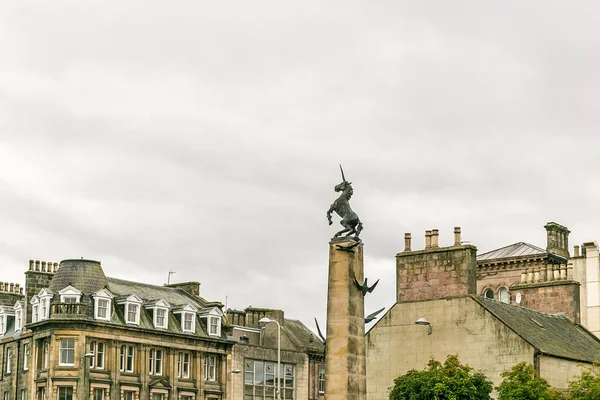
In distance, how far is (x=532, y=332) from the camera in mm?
67312

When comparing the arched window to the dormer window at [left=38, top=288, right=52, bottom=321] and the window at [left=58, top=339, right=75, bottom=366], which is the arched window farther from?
the dormer window at [left=38, top=288, right=52, bottom=321]

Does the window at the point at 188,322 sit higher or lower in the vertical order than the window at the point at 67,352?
higher

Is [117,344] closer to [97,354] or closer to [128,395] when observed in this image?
[97,354]

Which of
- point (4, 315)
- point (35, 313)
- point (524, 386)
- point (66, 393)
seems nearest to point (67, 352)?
point (66, 393)

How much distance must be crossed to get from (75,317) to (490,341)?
33266 mm

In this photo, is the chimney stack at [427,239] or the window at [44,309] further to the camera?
the window at [44,309]

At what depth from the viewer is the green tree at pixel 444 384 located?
59562mm

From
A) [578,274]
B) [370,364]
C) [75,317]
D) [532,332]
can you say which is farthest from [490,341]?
[75,317]

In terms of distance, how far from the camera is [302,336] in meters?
107

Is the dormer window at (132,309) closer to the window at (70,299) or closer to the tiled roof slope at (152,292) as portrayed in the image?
the tiled roof slope at (152,292)

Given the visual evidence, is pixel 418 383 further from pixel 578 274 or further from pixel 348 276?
pixel 578 274

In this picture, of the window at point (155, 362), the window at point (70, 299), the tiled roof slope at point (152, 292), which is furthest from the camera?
the tiled roof slope at point (152, 292)

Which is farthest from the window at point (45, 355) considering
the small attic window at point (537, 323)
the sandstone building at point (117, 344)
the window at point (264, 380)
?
the small attic window at point (537, 323)

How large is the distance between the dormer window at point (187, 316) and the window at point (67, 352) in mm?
10199
